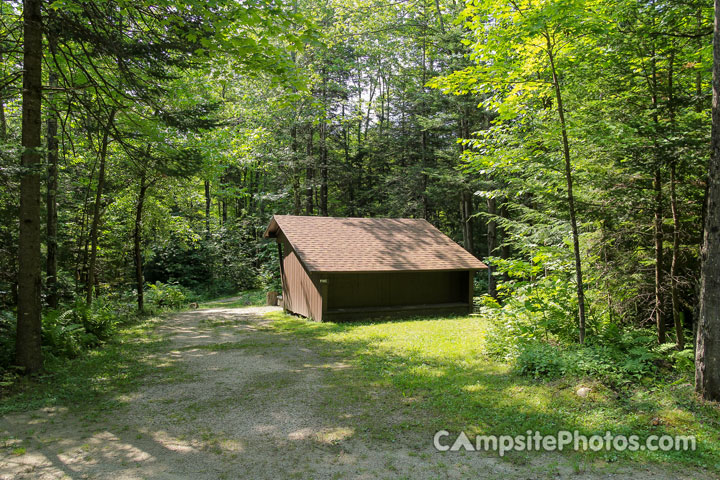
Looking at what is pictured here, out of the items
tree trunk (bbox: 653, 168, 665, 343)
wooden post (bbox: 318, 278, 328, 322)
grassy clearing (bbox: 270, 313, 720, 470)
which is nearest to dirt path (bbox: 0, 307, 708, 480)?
grassy clearing (bbox: 270, 313, 720, 470)

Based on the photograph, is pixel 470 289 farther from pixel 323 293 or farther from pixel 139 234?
pixel 139 234

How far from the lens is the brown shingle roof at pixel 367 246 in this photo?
14.5m

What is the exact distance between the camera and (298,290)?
16.1 m

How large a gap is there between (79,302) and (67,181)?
15.5ft

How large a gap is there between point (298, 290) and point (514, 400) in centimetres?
1134

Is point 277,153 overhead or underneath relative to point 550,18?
overhead

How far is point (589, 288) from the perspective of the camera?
8703 mm

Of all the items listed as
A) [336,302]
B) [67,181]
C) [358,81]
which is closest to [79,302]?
[67,181]

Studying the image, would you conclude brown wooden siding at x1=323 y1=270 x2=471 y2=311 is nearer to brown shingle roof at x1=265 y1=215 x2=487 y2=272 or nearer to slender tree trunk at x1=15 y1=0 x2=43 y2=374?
brown shingle roof at x1=265 y1=215 x2=487 y2=272

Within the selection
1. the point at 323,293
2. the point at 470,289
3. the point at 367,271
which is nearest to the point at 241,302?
the point at 323,293

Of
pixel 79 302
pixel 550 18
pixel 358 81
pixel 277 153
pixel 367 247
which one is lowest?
pixel 79 302

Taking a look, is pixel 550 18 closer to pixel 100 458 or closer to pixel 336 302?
Result: pixel 100 458

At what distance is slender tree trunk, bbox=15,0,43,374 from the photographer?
658 cm

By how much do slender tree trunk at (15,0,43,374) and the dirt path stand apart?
185 centimetres
